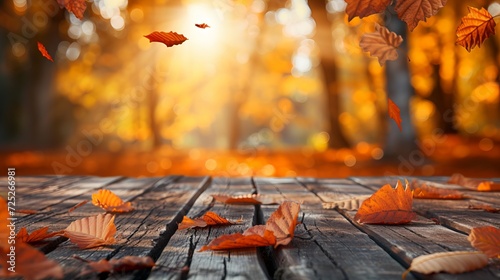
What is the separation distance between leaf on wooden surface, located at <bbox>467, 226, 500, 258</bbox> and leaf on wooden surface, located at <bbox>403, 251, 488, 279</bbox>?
0.10 meters

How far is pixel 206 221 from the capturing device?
189cm

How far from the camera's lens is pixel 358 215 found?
1911 millimetres

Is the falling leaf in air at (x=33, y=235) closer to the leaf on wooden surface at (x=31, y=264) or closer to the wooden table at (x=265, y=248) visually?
the wooden table at (x=265, y=248)

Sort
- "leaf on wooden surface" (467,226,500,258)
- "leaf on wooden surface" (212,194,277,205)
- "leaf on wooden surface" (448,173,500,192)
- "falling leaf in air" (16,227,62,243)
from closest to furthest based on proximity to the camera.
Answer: "leaf on wooden surface" (467,226,500,258), "falling leaf in air" (16,227,62,243), "leaf on wooden surface" (212,194,277,205), "leaf on wooden surface" (448,173,500,192)

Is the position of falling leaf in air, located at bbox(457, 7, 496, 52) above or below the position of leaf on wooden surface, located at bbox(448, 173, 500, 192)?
above

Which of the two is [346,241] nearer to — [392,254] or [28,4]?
[392,254]

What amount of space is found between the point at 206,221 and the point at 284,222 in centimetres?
36

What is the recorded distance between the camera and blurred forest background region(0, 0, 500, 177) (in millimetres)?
9633

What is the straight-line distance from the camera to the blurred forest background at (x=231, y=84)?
963cm

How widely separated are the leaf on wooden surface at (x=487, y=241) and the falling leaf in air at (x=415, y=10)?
0.61 m

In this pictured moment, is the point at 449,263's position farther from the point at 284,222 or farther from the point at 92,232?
the point at 92,232

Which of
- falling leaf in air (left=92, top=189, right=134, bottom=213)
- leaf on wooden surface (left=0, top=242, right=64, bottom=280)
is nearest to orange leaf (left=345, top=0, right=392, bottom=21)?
leaf on wooden surface (left=0, top=242, right=64, bottom=280)

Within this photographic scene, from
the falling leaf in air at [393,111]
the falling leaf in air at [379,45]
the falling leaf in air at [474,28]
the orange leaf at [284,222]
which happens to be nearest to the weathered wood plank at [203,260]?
the orange leaf at [284,222]

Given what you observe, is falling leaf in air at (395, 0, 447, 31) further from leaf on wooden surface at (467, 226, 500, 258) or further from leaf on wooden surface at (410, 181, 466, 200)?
leaf on wooden surface at (410, 181, 466, 200)
